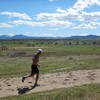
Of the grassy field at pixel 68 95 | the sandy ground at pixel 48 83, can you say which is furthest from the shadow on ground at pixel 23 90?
the grassy field at pixel 68 95

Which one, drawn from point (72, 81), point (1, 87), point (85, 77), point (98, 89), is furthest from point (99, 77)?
point (1, 87)

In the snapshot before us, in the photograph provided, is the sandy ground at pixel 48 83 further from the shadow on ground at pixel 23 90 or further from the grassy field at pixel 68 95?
the grassy field at pixel 68 95

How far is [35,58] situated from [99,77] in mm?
4093

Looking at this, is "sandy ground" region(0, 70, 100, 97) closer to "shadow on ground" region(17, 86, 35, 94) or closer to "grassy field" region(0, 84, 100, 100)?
"shadow on ground" region(17, 86, 35, 94)

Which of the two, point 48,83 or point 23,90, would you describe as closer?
point 23,90

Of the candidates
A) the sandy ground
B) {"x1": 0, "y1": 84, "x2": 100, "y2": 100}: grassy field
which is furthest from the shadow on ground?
{"x1": 0, "y1": 84, "x2": 100, "y2": 100}: grassy field

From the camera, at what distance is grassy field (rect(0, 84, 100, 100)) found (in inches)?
419

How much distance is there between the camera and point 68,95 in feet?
36.2

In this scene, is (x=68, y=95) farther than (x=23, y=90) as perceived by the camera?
No

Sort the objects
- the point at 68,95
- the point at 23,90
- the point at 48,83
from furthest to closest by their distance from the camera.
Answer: the point at 48,83
the point at 23,90
the point at 68,95

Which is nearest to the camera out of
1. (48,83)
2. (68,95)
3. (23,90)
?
(68,95)

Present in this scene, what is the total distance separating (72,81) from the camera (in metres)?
13.9

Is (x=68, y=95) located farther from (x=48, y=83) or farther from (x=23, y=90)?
(x=48, y=83)

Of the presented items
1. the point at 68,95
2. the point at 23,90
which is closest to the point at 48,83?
the point at 23,90
